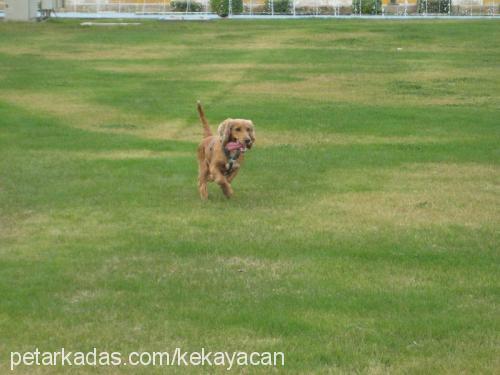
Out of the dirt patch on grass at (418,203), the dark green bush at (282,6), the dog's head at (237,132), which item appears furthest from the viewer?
the dark green bush at (282,6)

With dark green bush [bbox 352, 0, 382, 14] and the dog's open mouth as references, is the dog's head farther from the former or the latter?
dark green bush [bbox 352, 0, 382, 14]

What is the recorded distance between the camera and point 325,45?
34438mm

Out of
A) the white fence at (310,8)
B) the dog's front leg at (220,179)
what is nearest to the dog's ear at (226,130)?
the dog's front leg at (220,179)

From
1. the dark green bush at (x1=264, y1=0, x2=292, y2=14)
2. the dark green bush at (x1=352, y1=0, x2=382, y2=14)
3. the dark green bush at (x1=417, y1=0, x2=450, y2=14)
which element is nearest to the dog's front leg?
the dark green bush at (x1=352, y1=0, x2=382, y2=14)

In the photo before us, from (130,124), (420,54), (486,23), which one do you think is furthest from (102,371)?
(486,23)

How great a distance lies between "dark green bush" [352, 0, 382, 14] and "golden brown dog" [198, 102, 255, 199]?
45.1 metres

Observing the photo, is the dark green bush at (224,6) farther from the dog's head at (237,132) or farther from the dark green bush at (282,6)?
the dog's head at (237,132)

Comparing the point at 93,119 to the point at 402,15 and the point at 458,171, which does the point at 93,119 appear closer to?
the point at 458,171

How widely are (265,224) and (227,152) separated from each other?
1.39 metres

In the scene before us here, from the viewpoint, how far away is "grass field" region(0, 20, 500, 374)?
277 inches

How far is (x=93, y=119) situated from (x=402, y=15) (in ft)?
120

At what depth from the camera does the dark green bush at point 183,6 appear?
5809 cm

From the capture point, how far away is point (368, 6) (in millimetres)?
56062

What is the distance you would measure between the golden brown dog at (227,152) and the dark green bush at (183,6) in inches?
1848
